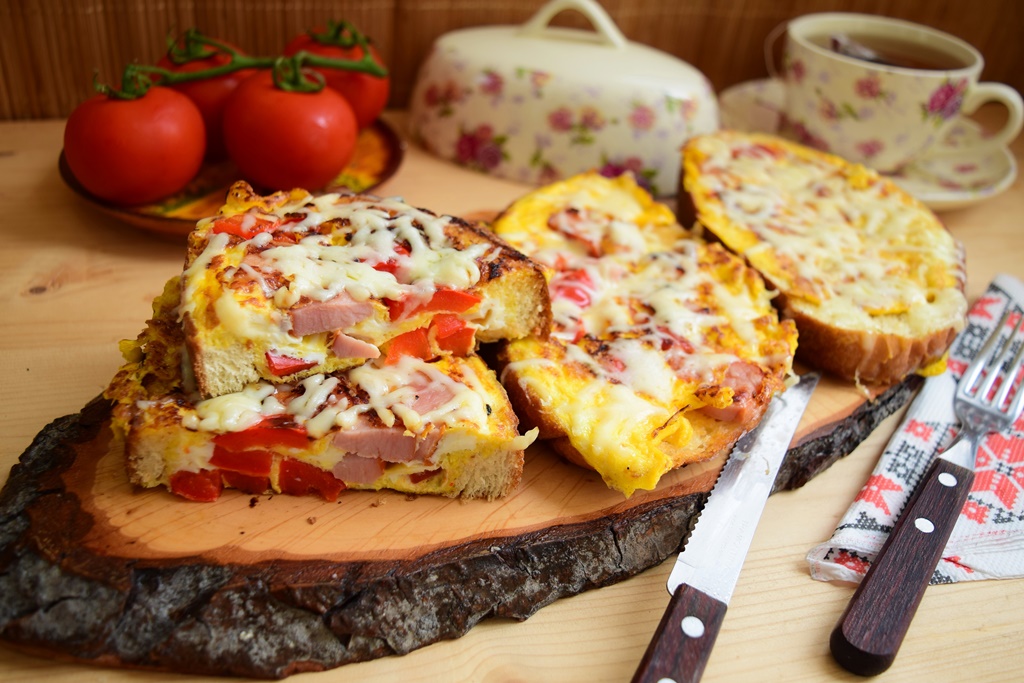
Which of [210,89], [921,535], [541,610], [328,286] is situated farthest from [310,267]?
[921,535]

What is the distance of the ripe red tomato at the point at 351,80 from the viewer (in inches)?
111

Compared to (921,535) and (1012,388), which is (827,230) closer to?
(1012,388)

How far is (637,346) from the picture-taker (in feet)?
6.38

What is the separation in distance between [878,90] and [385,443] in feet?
7.73

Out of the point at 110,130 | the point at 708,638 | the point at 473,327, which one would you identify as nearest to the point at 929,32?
the point at 473,327

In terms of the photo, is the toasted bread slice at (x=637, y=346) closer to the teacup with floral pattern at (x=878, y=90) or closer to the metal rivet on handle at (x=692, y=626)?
the metal rivet on handle at (x=692, y=626)

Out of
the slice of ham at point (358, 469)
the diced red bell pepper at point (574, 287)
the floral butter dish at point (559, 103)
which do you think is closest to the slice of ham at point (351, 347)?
the slice of ham at point (358, 469)

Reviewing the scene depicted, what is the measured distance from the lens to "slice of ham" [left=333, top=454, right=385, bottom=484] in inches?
65.7

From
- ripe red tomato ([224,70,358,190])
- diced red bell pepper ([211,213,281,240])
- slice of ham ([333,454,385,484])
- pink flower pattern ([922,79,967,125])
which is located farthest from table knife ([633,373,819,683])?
ripe red tomato ([224,70,358,190])

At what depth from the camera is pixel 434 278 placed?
175cm

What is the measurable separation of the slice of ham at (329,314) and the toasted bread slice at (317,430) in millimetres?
110

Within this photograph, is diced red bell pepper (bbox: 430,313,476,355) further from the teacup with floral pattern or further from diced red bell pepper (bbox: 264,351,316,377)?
the teacup with floral pattern

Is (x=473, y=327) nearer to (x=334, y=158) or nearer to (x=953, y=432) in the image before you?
(x=334, y=158)

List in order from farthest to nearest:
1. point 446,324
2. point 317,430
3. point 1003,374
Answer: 1. point 1003,374
2. point 446,324
3. point 317,430
